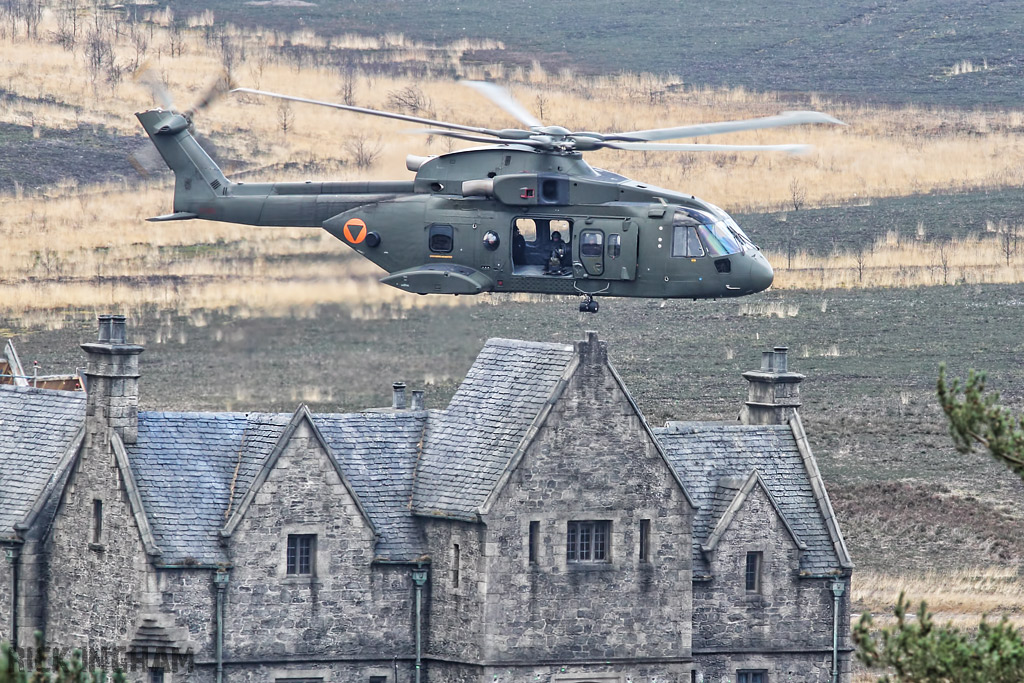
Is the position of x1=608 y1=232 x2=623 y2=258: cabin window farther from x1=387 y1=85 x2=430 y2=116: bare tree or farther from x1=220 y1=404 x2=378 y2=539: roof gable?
x1=387 y1=85 x2=430 y2=116: bare tree

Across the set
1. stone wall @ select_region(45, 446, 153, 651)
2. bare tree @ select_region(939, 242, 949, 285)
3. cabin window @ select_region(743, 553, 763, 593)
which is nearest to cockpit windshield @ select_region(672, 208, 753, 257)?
cabin window @ select_region(743, 553, 763, 593)

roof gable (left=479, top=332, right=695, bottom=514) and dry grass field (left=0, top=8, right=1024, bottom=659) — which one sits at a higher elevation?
dry grass field (left=0, top=8, right=1024, bottom=659)

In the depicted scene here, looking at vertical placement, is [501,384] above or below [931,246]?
below

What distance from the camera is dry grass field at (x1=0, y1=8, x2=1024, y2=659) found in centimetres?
10906

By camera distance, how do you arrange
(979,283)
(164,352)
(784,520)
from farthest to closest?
(979,283)
(164,352)
(784,520)

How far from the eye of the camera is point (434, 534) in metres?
60.0

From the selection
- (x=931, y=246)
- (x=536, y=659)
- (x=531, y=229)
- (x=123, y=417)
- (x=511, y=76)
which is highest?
(x=511, y=76)

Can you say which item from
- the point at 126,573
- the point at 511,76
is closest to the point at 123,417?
the point at 126,573

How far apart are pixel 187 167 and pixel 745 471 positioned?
15.4 meters

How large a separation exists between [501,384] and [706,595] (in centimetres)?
690

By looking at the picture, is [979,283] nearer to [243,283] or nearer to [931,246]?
[931,246]

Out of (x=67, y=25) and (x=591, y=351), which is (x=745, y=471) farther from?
(x=67, y=25)

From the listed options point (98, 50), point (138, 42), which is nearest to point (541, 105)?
point (138, 42)

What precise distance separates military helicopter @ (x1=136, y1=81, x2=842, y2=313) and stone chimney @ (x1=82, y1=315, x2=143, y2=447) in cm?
656
